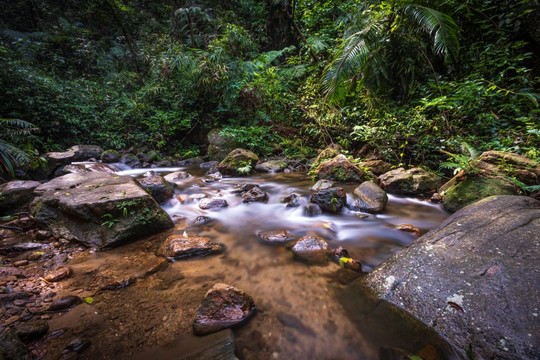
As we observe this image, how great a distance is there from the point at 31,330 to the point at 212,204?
277 cm

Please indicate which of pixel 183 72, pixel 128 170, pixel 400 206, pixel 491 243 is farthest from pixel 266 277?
pixel 183 72

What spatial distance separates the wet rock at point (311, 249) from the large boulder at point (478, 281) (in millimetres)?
563

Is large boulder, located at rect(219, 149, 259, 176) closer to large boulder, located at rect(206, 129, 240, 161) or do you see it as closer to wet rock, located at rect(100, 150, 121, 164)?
large boulder, located at rect(206, 129, 240, 161)

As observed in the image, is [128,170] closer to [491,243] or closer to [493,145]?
[491,243]

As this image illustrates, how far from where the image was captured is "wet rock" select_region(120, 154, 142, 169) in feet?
24.7

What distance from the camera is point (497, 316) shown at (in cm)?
124

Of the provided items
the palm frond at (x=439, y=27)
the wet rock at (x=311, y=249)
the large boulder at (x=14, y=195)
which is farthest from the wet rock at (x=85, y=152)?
the palm frond at (x=439, y=27)

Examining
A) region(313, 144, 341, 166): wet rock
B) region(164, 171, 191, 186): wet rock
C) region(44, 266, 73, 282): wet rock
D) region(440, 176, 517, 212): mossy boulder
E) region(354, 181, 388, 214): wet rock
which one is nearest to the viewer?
region(44, 266, 73, 282): wet rock

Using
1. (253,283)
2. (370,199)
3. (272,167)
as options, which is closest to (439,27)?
(370,199)

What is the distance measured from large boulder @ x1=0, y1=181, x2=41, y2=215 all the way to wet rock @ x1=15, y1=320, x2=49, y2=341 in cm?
315

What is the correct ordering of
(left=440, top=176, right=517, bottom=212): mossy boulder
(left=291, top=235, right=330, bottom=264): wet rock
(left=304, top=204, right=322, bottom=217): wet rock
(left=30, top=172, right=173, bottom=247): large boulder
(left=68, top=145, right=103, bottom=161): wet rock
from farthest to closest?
(left=68, top=145, right=103, bottom=161): wet rock
(left=304, top=204, right=322, bottom=217): wet rock
(left=440, top=176, right=517, bottom=212): mossy boulder
(left=30, top=172, right=173, bottom=247): large boulder
(left=291, top=235, right=330, bottom=264): wet rock

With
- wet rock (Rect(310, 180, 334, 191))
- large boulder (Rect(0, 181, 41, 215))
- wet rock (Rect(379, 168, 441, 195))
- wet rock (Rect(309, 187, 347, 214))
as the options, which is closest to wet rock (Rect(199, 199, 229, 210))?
wet rock (Rect(309, 187, 347, 214))

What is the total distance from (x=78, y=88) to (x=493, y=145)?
538 inches

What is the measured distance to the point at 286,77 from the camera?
8898mm
